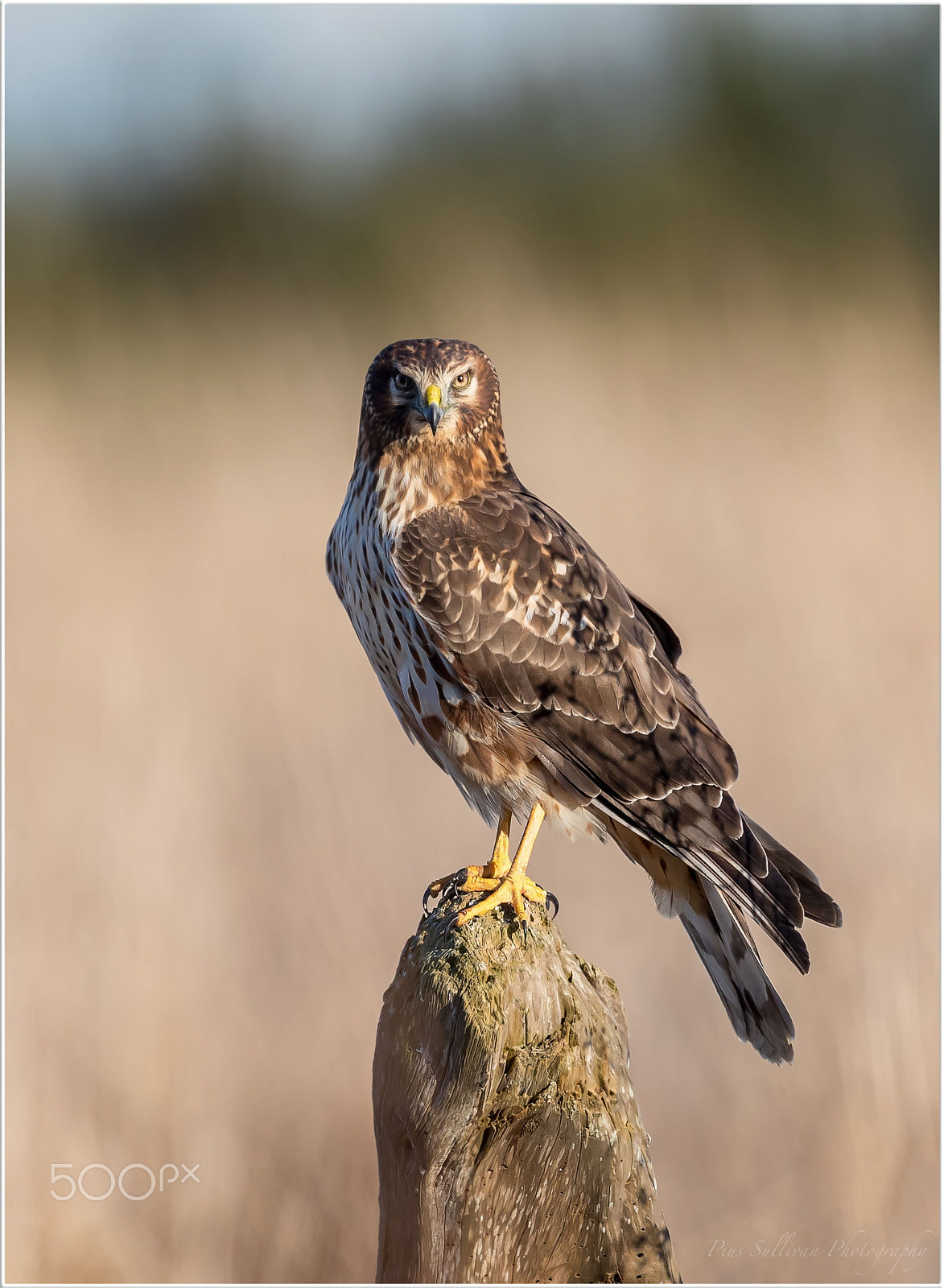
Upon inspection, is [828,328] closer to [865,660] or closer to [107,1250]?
[865,660]

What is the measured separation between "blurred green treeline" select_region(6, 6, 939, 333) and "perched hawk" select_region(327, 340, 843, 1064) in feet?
13.9

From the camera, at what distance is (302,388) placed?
229 inches

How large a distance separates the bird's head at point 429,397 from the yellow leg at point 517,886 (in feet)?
3.46

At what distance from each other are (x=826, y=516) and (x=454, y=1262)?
376 cm

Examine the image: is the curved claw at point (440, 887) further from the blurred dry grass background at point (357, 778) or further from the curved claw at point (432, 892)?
the blurred dry grass background at point (357, 778)

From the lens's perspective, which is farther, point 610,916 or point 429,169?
point 429,169

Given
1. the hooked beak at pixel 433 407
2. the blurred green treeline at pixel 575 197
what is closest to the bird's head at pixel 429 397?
the hooked beak at pixel 433 407

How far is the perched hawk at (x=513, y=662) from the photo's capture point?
2.88 m

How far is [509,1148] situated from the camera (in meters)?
2.04

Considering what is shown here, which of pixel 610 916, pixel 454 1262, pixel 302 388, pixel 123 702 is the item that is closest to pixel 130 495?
pixel 302 388

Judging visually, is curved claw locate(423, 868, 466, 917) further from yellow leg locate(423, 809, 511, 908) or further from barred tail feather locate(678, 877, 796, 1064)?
barred tail feather locate(678, 877, 796, 1064)
